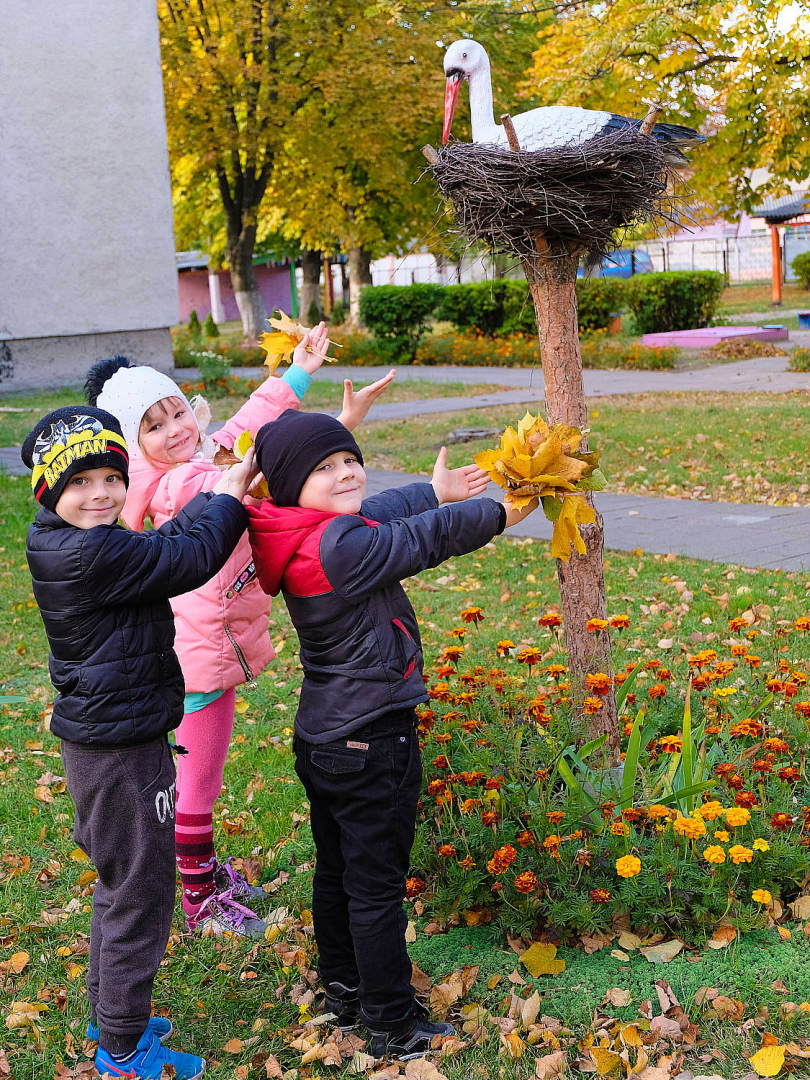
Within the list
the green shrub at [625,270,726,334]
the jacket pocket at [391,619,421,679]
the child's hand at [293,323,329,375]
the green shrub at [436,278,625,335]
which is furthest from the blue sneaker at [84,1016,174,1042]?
the green shrub at [625,270,726,334]

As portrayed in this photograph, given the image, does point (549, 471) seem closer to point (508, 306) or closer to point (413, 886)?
point (413, 886)

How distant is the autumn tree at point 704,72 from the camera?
893cm

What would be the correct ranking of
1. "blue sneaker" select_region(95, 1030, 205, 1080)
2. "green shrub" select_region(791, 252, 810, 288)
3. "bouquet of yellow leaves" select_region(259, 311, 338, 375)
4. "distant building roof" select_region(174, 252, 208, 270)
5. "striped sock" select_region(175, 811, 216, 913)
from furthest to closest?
"distant building roof" select_region(174, 252, 208, 270) → "green shrub" select_region(791, 252, 810, 288) → "striped sock" select_region(175, 811, 216, 913) → "bouquet of yellow leaves" select_region(259, 311, 338, 375) → "blue sneaker" select_region(95, 1030, 205, 1080)

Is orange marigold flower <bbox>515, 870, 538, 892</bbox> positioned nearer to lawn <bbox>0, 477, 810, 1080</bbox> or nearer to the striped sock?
lawn <bbox>0, 477, 810, 1080</bbox>

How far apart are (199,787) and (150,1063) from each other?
2.71 feet

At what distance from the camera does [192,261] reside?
5406cm

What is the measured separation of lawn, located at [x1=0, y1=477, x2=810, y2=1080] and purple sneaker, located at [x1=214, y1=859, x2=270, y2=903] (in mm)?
53

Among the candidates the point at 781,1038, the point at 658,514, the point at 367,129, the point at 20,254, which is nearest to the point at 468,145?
the point at 781,1038

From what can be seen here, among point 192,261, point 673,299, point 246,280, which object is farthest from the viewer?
point 192,261

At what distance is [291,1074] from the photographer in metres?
2.54

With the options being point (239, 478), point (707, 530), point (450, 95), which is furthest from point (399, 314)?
point (239, 478)

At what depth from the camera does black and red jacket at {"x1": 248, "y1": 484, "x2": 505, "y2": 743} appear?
2332 mm

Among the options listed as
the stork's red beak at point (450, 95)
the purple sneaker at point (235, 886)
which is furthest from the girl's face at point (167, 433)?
the stork's red beak at point (450, 95)

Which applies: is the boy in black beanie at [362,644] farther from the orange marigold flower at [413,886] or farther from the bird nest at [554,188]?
the bird nest at [554,188]
